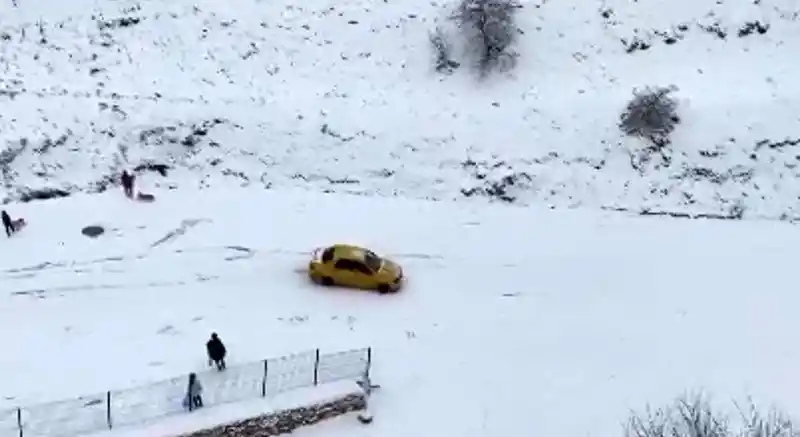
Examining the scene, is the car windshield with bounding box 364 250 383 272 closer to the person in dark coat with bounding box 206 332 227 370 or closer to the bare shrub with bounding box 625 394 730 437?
the person in dark coat with bounding box 206 332 227 370

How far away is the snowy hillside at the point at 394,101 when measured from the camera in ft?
111

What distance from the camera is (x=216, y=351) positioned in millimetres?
22859

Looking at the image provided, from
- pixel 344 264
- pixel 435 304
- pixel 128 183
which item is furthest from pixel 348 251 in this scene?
pixel 128 183

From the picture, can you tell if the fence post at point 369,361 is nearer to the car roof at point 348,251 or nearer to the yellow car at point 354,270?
the yellow car at point 354,270

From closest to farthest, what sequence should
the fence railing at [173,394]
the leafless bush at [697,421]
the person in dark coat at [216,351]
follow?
1. the leafless bush at [697,421]
2. the fence railing at [173,394]
3. the person in dark coat at [216,351]

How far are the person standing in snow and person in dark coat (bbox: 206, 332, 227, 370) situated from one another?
1.44 meters

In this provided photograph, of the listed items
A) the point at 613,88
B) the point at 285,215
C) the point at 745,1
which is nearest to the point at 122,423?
the point at 285,215

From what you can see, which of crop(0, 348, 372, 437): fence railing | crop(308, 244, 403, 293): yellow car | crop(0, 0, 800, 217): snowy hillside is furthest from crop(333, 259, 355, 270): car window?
crop(0, 0, 800, 217): snowy hillside

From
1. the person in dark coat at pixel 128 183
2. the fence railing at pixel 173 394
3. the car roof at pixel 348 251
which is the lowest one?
the fence railing at pixel 173 394

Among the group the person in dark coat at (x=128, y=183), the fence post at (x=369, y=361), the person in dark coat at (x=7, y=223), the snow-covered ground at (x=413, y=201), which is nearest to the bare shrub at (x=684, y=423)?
the snow-covered ground at (x=413, y=201)

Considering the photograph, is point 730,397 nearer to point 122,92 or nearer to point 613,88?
point 613,88

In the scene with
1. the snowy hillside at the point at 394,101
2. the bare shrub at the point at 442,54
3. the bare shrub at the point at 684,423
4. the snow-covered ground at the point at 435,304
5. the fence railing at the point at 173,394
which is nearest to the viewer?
the bare shrub at the point at 684,423

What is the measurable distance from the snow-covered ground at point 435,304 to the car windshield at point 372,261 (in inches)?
34.7

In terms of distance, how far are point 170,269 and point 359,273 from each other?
223 inches
